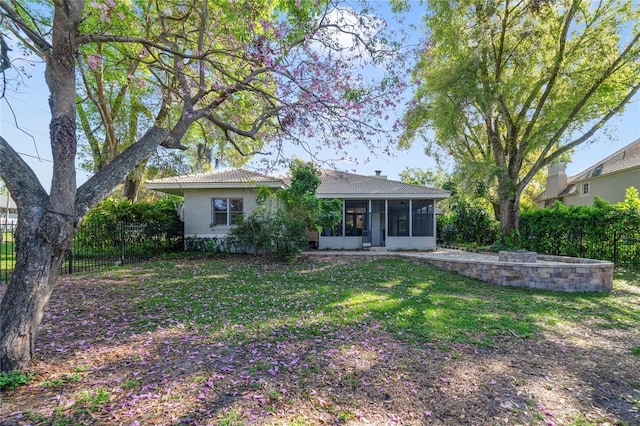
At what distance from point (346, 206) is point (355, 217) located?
2.42ft

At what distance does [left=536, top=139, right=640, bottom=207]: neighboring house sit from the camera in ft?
60.5

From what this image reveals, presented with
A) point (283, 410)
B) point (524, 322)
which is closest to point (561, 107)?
point (524, 322)

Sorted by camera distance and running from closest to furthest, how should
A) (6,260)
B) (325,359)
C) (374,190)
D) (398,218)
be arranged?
1. (325,359)
2. (6,260)
3. (374,190)
4. (398,218)

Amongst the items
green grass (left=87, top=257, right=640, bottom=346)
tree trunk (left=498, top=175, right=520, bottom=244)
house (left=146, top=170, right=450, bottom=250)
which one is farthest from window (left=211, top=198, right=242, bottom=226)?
tree trunk (left=498, top=175, right=520, bottom=244)

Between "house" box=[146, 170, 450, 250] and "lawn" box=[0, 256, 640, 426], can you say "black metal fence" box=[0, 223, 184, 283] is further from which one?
"lawn" box=[0, 256, 640, 426]

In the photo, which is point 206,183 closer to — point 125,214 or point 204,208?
point 204,208

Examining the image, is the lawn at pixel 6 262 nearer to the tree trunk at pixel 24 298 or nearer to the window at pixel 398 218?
the tree trunk at pixel 24 298

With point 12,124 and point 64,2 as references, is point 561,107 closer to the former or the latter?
point 64,2

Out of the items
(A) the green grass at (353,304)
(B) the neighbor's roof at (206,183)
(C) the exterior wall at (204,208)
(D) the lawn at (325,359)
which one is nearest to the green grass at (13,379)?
(D) the lawn at (325,359)

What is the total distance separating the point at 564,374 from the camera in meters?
3.52

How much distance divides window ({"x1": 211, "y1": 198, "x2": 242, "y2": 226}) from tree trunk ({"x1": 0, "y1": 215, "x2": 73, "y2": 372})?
10.5m

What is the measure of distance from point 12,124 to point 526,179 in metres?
16.7

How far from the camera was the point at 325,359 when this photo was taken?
11.9ft

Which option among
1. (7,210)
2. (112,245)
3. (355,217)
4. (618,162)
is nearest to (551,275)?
(355,217)
